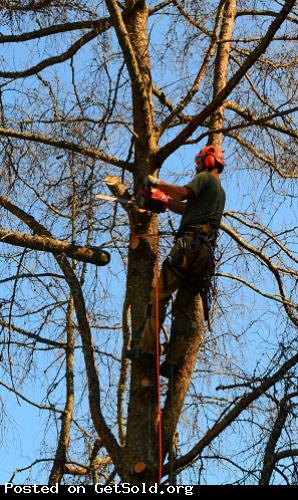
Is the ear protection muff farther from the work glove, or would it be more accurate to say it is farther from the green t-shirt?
the work glove

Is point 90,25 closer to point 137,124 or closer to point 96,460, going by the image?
point 137,124

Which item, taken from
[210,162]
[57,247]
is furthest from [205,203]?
[57,247]

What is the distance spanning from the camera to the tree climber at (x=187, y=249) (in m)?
7.20

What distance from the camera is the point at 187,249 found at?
24.0ft

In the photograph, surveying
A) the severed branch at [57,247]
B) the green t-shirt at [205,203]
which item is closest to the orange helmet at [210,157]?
the green t-shirt at [205,203]

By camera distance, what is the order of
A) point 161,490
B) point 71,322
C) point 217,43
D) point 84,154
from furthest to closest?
1. point 71,322
2. point 217,43
3. point 84,154
4. point 161,490

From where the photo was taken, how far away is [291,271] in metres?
8.48

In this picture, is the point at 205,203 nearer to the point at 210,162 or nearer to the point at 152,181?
the point at 210,162

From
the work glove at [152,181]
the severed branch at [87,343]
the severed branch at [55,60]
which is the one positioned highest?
the severed branch at [55,60]

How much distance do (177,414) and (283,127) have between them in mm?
2364

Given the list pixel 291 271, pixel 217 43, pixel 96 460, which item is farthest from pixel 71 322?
pixel 217 43

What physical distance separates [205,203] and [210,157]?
34cm

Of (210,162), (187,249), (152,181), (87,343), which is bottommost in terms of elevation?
(87,343)

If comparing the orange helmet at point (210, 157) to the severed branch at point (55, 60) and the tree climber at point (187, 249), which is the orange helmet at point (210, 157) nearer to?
the tree climber at point (187, 249)
